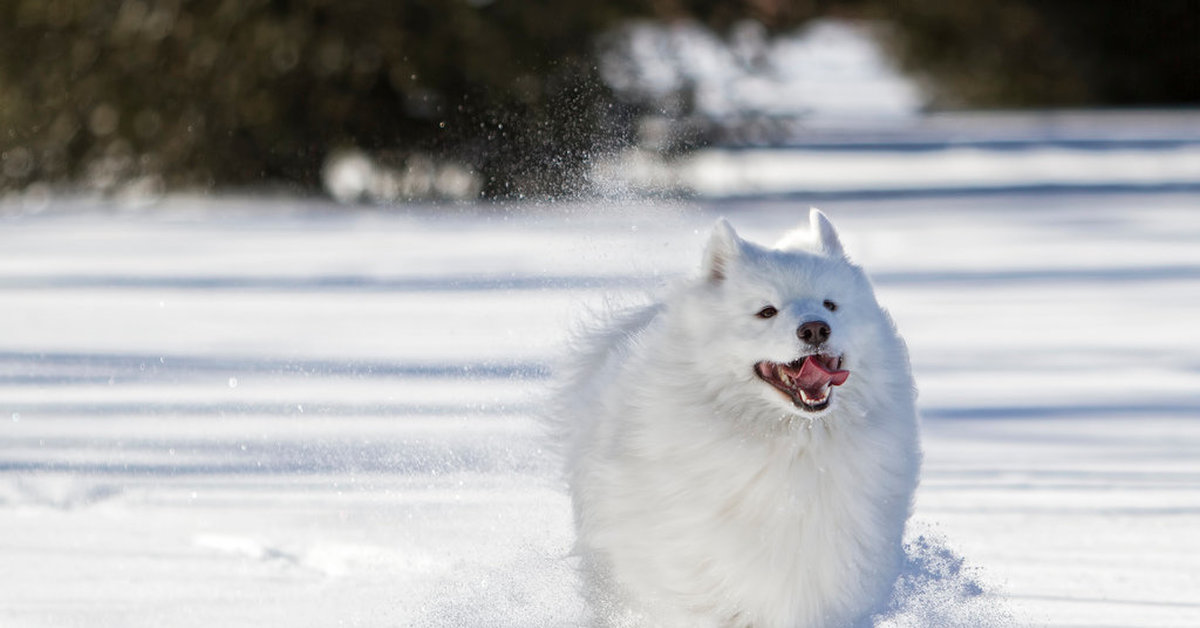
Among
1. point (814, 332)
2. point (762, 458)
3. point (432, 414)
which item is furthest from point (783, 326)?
point (432, 414)

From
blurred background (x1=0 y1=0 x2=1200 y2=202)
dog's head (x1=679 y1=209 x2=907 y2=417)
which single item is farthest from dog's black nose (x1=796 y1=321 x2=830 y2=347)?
blurred background (x1=0 y1=0 x2=1200 y2=202)

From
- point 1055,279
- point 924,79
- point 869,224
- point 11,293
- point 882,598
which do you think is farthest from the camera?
point 924,79

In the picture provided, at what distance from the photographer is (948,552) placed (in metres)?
5.30

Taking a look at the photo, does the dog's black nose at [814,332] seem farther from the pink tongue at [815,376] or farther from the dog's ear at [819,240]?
the dog's ear at [819,240]

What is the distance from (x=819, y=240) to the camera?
15.1 feet

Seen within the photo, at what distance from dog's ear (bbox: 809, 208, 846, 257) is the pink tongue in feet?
1.88

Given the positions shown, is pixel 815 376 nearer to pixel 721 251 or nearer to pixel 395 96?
pixel 721 251

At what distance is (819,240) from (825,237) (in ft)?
0.08

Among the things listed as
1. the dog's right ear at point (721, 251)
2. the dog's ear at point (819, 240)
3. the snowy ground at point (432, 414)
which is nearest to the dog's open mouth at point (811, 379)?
the dog's right ear at point (721, 251)

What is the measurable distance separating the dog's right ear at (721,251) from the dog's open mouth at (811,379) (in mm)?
355

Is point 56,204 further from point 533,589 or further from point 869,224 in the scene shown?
point 533,589

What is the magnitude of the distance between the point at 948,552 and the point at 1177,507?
48.1 inches

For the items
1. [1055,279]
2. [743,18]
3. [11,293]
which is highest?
[743,18]

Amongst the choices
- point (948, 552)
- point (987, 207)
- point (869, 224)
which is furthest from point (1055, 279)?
point (948, 552)
